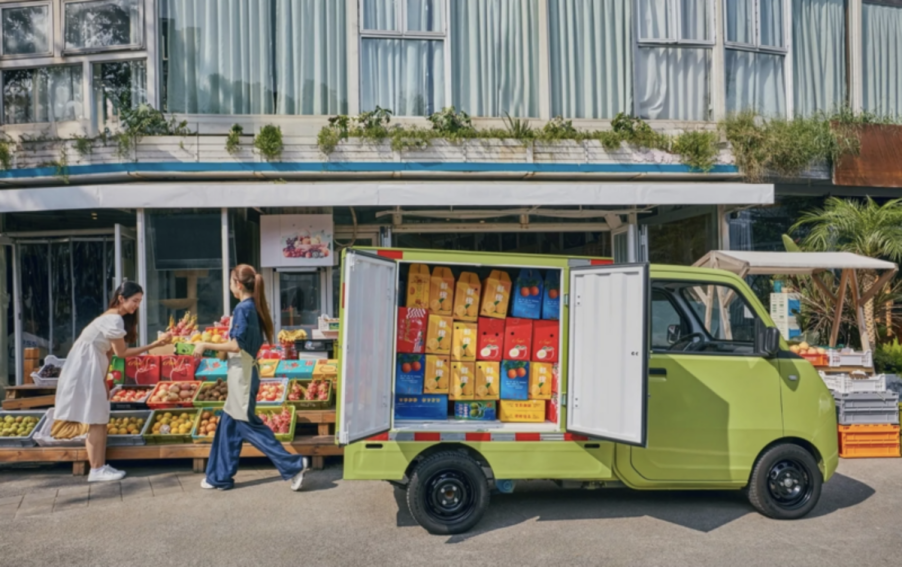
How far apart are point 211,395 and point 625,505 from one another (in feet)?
14.7

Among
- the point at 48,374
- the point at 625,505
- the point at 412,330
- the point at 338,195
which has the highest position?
the point at 338,195

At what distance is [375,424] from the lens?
18.6 feet

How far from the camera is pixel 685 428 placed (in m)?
5.98

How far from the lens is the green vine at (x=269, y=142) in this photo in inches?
400

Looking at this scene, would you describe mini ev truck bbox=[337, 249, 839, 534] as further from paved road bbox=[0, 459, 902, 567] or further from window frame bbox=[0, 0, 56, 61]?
window frame bbox=[0, 0, 56, 61]

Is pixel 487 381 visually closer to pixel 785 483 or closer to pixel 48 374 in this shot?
pixel 785 483

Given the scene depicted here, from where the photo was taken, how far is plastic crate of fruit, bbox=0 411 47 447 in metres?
7.61

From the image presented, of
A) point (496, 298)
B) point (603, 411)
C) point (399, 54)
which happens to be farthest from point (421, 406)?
point (399, 54)

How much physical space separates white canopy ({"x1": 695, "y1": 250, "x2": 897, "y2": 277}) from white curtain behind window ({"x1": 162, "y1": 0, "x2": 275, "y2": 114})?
6.54 metres

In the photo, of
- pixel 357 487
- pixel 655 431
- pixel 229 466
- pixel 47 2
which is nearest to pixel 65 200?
pixel 47 2

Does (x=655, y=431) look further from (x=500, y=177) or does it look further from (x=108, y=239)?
(x=108, y=239)

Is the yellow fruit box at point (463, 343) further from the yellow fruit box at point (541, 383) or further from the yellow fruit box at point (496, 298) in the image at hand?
the yellow fruit box at point (541, 383)

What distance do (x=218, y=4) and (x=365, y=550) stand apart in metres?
8.43

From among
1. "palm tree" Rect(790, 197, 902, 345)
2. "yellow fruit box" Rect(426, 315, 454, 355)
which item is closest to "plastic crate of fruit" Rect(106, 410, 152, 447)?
"yellow fruit box" Rect(426, 315, 454, 355)
